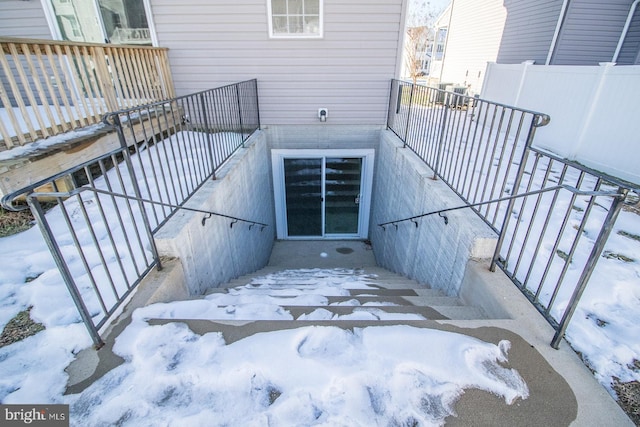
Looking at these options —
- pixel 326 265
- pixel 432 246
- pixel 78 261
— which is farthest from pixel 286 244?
pixel 78 261

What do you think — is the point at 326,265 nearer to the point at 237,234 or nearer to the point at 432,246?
the point at 237,234

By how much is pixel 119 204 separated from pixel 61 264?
210 centimetres

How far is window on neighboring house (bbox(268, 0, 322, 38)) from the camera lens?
16.9ft

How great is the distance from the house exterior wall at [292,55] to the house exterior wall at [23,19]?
1.72 m

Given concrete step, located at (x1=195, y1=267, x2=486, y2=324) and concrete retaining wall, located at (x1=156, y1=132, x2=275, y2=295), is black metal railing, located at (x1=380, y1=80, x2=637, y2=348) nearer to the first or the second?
concrete step, located at (x1=195, y1=267, x2=486, y2=324)

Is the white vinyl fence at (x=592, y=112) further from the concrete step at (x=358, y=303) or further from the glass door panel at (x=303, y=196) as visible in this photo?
the glass door panel at (x=303, y=196)

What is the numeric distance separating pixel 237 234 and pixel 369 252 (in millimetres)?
3371

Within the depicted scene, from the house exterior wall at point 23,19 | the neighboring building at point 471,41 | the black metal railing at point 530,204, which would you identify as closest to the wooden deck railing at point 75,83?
the house exterior wall at point 23,19

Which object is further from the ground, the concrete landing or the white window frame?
the white window frame

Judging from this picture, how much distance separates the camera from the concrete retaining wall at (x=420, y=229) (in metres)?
2.50

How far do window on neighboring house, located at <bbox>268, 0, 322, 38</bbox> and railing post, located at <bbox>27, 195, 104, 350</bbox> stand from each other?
5.19 m

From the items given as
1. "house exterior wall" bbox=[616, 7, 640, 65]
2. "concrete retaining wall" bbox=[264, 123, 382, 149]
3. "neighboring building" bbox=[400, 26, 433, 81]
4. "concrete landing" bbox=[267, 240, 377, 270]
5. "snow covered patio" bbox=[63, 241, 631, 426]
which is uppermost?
"neighboring building" bbox=[400, 26, 433, 81]

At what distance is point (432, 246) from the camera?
3238 millimetres

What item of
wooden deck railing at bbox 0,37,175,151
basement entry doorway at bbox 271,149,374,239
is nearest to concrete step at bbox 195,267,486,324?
wooden deck railing at bbox 0,37,175,151
